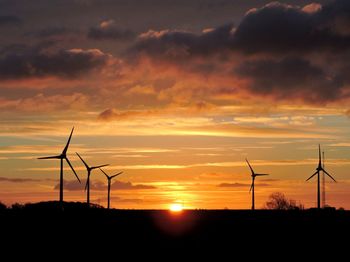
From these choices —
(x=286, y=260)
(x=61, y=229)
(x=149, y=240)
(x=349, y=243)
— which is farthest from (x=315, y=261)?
(x=61, y=229)

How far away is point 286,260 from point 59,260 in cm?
2952

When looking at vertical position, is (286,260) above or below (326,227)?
below

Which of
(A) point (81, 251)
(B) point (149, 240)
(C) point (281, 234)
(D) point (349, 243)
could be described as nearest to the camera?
(A) point (81, 251)

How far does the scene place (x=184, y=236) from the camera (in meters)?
163

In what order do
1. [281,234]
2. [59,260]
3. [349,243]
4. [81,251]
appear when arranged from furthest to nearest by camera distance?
1. [281,234]
2. [349,243]
3. [81,251]
4. [59,260]

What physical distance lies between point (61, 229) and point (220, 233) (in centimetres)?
3315

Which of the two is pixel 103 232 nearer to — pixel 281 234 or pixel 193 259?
pixel 281 234

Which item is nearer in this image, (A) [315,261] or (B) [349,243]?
(A) [315,261]

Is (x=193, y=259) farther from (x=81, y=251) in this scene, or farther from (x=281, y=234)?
(x=281, y=234)

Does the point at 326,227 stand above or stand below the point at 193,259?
above

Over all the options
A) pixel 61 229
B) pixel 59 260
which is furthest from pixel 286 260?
pixel 61 229

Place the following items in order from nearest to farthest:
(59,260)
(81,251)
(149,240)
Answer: (59,260)
(81,251)
(149,240)

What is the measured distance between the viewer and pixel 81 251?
11788cm

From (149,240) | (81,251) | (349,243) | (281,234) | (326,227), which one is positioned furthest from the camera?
(326,227)
